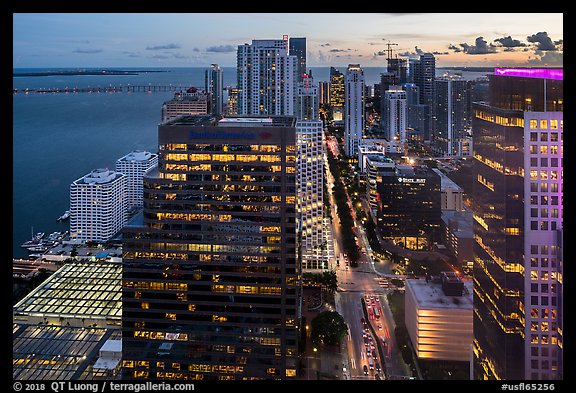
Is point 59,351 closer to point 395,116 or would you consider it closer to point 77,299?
point 77,299

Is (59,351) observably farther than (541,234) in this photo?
Yes

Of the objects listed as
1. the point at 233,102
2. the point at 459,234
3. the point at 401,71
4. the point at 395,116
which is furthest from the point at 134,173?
the point at 401,71

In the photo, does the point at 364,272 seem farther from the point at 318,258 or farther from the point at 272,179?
the point at 272,179

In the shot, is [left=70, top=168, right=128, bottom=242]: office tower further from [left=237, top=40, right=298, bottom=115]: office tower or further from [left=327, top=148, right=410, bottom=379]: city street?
[left=327, top=148, right=410, bottom=379]: city street

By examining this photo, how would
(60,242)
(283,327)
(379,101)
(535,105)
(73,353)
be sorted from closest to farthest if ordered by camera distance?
(535,105) → (283,327) → (73,353) → (60,242) → (379,101)
